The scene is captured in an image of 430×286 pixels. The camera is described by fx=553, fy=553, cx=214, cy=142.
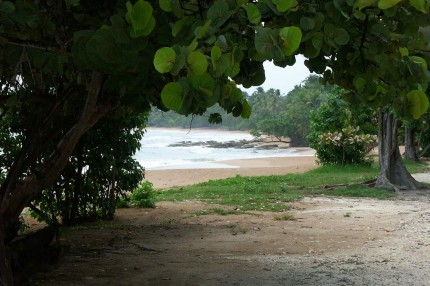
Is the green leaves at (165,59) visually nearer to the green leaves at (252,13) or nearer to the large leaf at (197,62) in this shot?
the large leaf at (197,62)

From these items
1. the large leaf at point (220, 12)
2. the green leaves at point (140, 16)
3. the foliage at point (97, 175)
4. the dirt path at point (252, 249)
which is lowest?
the dirt path at point (252, 249)

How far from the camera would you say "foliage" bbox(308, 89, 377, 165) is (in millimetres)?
23828

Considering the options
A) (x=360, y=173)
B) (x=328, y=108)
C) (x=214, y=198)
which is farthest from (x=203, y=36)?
(x=328, y=108)

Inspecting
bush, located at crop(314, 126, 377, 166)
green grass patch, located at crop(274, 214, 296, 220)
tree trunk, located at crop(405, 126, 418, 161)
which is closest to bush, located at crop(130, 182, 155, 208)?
green grass patch, located at crop(274, 214, 296, 220)

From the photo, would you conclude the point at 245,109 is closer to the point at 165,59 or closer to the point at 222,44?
the point at 222,44

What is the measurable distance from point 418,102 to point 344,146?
21.7m

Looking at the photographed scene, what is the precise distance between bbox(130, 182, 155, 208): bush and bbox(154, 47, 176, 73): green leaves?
35.7 ft

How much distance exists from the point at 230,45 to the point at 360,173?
2080 cm

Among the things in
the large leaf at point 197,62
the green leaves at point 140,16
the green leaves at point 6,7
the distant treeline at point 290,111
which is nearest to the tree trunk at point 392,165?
the green leaves at point 6,7

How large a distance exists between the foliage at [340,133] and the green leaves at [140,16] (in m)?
21.6

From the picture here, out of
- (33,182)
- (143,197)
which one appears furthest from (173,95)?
→ (143,197)

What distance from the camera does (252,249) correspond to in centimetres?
748

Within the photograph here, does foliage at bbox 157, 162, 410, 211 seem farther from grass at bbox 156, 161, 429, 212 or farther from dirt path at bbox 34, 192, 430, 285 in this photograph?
dirt path at bbox 34, 192, 430, 285

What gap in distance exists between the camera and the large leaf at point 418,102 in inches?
108
